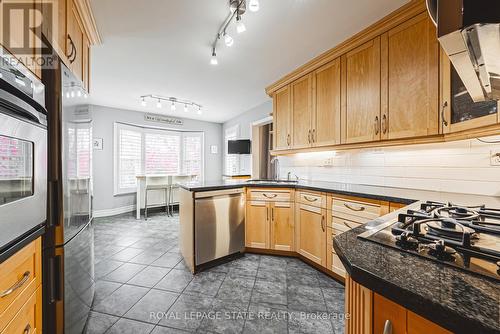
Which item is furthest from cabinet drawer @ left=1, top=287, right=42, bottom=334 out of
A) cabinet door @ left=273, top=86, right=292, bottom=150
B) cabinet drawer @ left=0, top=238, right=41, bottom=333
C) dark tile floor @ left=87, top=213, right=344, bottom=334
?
cabinet door @ left=273, top=86, right=292, bottom=150

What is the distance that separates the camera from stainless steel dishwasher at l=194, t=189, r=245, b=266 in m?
2.19

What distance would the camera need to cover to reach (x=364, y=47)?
78.6 inches

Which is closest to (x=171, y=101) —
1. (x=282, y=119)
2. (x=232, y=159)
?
Result: (x=232, y=159)

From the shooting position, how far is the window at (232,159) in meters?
5.36

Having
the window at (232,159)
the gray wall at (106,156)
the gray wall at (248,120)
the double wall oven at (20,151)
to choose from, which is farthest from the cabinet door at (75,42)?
the window at (232,159)

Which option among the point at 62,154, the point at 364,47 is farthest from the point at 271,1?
the point at 62,154

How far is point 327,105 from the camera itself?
2367 millimetres

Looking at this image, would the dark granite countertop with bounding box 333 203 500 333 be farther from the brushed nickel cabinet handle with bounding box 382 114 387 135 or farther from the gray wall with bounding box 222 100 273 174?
the gray wall with bounding box 222 100 273 174

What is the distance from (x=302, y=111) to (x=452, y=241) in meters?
2.32

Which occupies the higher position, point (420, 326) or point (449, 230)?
point (449, 230)

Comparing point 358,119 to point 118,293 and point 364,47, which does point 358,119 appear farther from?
point 118,293

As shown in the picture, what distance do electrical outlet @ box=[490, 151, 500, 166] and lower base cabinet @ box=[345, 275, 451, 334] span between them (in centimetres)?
176

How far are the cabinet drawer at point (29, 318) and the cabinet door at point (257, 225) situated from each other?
1.93 meters

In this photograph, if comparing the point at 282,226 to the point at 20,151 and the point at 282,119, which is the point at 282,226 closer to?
the point at 282,119
